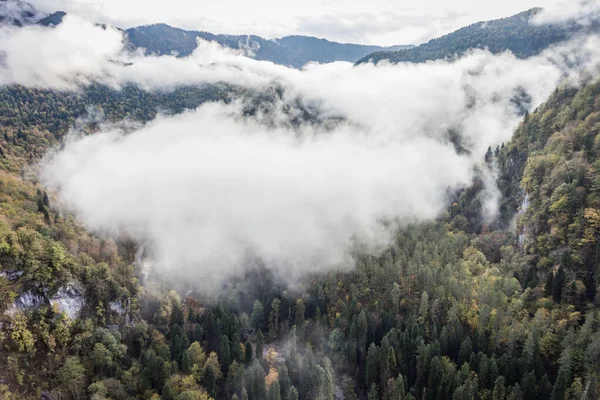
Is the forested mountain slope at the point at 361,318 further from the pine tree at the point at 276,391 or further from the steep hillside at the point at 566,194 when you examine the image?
the pine tree at the point at 276,391


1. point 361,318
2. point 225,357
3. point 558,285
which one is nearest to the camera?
point 558,285

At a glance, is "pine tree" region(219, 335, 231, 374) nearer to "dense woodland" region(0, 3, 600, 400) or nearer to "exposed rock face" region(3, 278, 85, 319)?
"dense woodland" region(0, 3, 600, 400)

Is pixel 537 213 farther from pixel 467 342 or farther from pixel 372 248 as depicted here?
pixel 372 248

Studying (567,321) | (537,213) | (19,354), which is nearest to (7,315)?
(19,354)

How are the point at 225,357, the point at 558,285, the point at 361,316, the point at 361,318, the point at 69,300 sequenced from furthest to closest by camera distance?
the point at 361,316 → the point at 361,318 → the point at 225,357 → the point at 69,300 → the point at 558,285

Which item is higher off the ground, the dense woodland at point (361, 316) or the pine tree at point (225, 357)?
the dense woodland at point (361, 316)

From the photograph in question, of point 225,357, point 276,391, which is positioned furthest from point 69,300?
point 276,391

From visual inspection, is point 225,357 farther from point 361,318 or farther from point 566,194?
point 566,194

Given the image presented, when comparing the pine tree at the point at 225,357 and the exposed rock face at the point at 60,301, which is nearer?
the exposed rock face at the point at 60,301

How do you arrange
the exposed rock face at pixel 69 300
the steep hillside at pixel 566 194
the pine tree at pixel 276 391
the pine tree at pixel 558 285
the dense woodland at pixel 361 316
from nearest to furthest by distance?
the dense woodland at pixel 361 316
the pine tree at pixel 558 285
the pine tree at pixel 276 391
the steep hillside at pixel 566 194
the exposed rock face at pixel 69 300

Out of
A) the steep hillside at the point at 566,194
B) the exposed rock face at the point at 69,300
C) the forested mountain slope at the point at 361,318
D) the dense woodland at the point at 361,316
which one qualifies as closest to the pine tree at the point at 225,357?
the forested mountain slope at the point at 361,318

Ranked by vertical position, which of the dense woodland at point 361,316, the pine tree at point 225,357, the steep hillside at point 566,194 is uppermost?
the steep hillside at point 566,194
